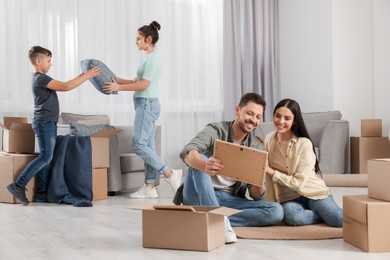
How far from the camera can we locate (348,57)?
6.81 meters

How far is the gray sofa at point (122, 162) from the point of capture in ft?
17.1

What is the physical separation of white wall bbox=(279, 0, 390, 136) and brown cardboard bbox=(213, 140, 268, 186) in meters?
3.91

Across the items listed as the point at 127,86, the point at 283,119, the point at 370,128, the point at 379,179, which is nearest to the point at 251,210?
the point at 283,119

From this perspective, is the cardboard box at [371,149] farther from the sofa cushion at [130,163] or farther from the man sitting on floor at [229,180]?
the man sitting on floor at [229,180]

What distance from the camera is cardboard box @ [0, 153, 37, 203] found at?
476cm

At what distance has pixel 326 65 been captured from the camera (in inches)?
268

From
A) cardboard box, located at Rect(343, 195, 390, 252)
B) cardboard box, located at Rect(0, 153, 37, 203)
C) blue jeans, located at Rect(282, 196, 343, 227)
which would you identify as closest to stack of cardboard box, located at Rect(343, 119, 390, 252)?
cardboard box, located at Rect(343, 195, 390, 252)

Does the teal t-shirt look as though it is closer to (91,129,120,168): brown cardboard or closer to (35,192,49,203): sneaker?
(91,129,120,168): brown cardboard

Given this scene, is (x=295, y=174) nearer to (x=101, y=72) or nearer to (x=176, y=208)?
(x=176, y=208)

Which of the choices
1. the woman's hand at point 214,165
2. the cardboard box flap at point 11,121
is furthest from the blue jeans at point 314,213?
the cardboard box flap at point 11,121

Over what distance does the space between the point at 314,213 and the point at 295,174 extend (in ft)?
0.86

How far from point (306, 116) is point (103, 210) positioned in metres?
2.68

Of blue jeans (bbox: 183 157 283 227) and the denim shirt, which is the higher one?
the denim shirt

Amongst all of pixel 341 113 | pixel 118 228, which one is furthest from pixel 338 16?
pixel 118 228
